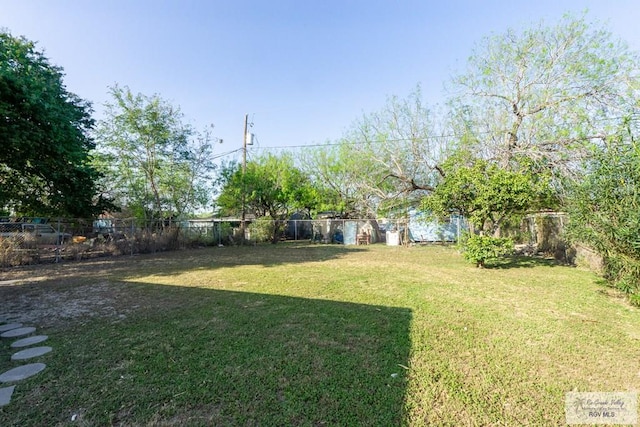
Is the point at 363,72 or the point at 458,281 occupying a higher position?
the point at 363,72

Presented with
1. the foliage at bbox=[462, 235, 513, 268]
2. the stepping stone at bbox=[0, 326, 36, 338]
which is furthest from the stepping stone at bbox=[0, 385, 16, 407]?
the foliage at bbox=[462, 235, 513, 268]

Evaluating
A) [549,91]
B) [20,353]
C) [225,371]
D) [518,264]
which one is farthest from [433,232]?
[20,353]

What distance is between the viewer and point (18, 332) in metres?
3.32

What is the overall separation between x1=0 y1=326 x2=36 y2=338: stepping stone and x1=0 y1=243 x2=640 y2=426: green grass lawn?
7.4 inches

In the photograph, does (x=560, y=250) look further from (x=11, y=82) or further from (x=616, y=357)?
(x=11, y=82)

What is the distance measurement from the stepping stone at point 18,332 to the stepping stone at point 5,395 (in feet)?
4.87

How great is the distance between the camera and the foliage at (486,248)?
749cm

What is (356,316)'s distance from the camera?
3.85 meters

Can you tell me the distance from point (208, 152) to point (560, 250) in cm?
1585

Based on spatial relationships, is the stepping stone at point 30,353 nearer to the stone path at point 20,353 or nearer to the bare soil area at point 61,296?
the stone path at point 20,353

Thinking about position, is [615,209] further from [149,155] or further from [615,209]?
[149,155]

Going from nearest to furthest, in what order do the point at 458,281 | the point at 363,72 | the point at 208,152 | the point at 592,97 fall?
the point at 458,281, the point at 592,97, the point at 363,72, the point at 208,152

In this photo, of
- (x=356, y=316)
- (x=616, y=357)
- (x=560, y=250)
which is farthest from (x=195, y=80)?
(x=560, y=250)

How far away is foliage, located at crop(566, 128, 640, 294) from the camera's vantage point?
13.5ft
